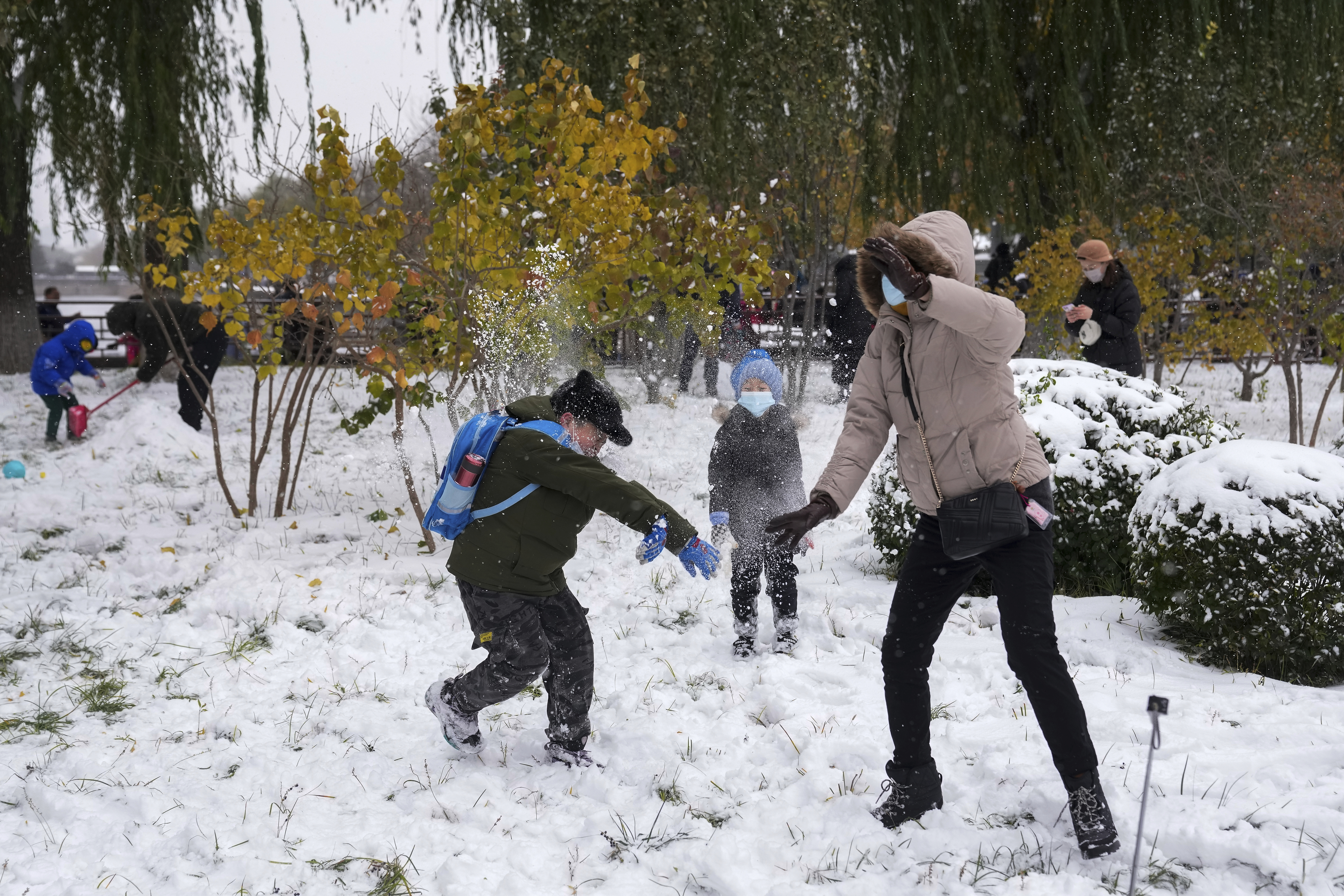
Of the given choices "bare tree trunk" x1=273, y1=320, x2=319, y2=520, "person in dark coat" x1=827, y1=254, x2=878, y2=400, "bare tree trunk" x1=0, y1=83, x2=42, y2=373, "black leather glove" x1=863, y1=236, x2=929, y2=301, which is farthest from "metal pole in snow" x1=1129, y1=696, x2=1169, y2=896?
"bare tree trunk" x1=0, y1=83, x2=42, y2=373

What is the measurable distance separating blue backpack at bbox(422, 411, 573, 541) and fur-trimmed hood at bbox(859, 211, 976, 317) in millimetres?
1117

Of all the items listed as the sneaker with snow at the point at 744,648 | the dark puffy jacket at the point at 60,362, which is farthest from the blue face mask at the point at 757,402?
the dark puffy jacket at the point at 60,362

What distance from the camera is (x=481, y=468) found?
3.06 meters

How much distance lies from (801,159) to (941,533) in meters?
7.53

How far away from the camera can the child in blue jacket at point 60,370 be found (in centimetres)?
920

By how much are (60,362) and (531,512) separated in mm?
8257

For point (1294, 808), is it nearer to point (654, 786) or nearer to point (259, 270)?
point (654, 786)

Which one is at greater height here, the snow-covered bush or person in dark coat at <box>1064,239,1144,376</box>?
person in dark coat at <box>1064,239,1144,376</box>

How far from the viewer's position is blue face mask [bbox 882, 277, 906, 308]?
97.6 inches

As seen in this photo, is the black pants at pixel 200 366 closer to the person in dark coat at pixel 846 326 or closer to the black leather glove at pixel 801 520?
the person in dark coat at pixel 846 326

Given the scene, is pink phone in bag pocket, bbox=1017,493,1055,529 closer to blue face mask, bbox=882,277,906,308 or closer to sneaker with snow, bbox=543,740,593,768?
blue face mask, bbox=882,277,906,308

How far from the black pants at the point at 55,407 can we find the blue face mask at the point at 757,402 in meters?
7.96

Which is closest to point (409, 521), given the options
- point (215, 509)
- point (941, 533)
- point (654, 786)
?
point (215, 509)

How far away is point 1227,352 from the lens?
10.4 m
